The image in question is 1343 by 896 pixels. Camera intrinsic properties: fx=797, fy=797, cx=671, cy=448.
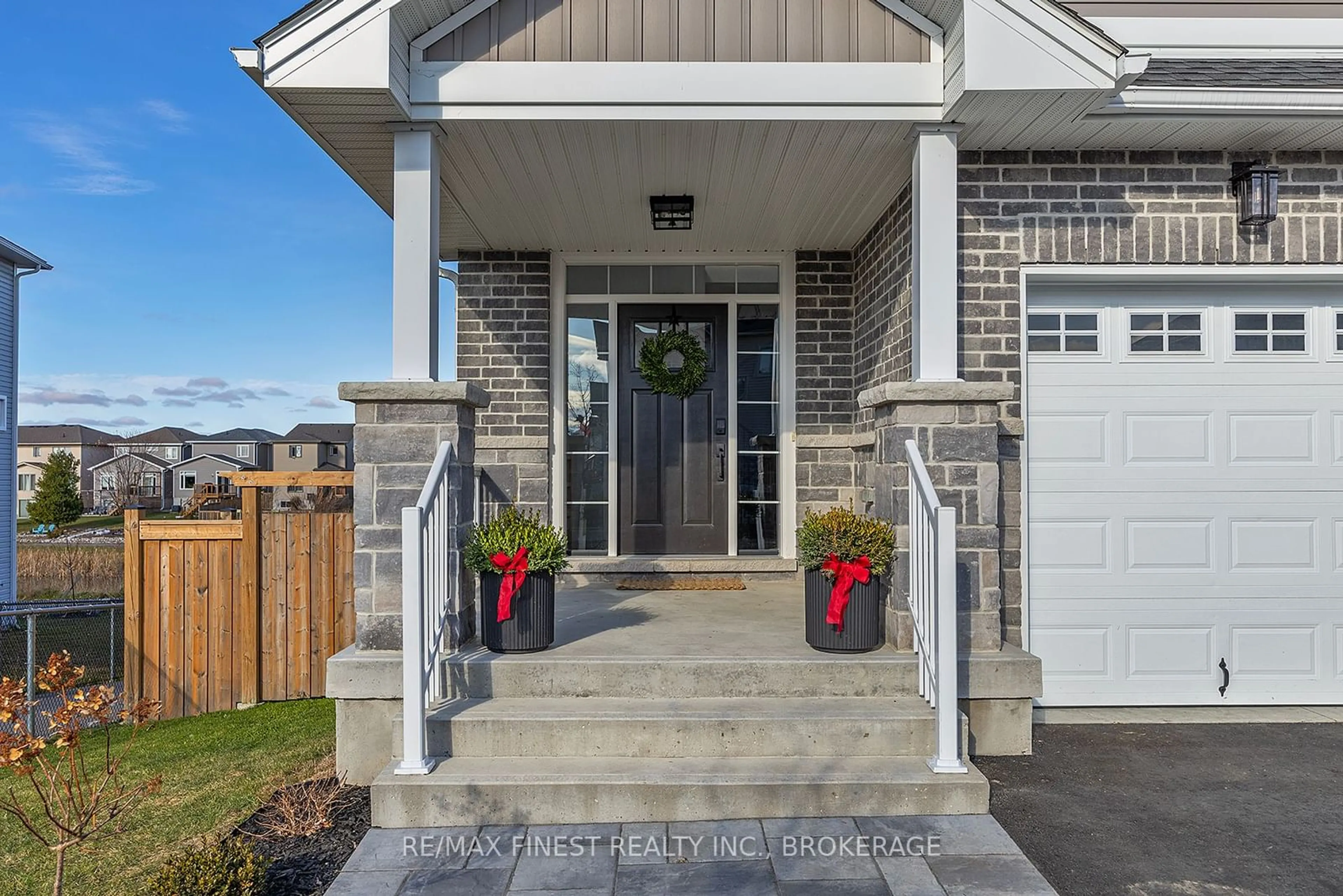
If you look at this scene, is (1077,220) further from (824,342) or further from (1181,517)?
(824,342)

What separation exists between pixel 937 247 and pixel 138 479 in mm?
44687

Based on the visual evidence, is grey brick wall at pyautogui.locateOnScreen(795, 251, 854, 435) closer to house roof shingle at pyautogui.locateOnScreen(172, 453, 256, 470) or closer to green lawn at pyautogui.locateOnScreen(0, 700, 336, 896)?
green lawn at pyautogui.locateOnScreen(0, 700, 336, 896)

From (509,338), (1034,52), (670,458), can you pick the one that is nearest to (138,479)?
(509,338)

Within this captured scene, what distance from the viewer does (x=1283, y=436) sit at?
4188 mm

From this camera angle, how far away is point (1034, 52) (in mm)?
3312

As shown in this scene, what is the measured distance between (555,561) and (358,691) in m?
0.93

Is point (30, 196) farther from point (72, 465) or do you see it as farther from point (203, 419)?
point (203, 419)

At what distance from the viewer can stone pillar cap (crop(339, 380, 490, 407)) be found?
3.30 m

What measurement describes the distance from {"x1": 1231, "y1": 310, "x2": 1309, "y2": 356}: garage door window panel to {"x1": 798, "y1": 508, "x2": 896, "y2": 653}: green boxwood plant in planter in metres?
2.36

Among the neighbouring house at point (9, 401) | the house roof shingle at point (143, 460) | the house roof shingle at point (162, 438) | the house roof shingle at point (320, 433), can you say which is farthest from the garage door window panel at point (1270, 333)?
the house roof shingle at point (162, 438)

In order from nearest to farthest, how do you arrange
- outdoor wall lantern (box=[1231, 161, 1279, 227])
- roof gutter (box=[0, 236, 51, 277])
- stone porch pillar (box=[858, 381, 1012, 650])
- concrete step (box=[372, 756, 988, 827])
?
concrete step (box=[372, 756, 988, 827]) < stone porch pillar (box=[858, 381, 1012, 650]) < outdoor wall lantern (box=[1231, 161, 1279, 227]) < roof gutter (box=[0, 236, 51, 277])

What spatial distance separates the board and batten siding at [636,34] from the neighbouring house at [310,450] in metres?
34.9

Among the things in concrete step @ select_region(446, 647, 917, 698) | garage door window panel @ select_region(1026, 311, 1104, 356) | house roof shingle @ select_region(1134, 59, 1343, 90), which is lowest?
concrete step @ select_region(446, 647, 917, 698)

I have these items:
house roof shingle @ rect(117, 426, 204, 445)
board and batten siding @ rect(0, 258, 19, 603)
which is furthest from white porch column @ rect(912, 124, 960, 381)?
house roof shingle @ rect(117, 426, 204, 445)
